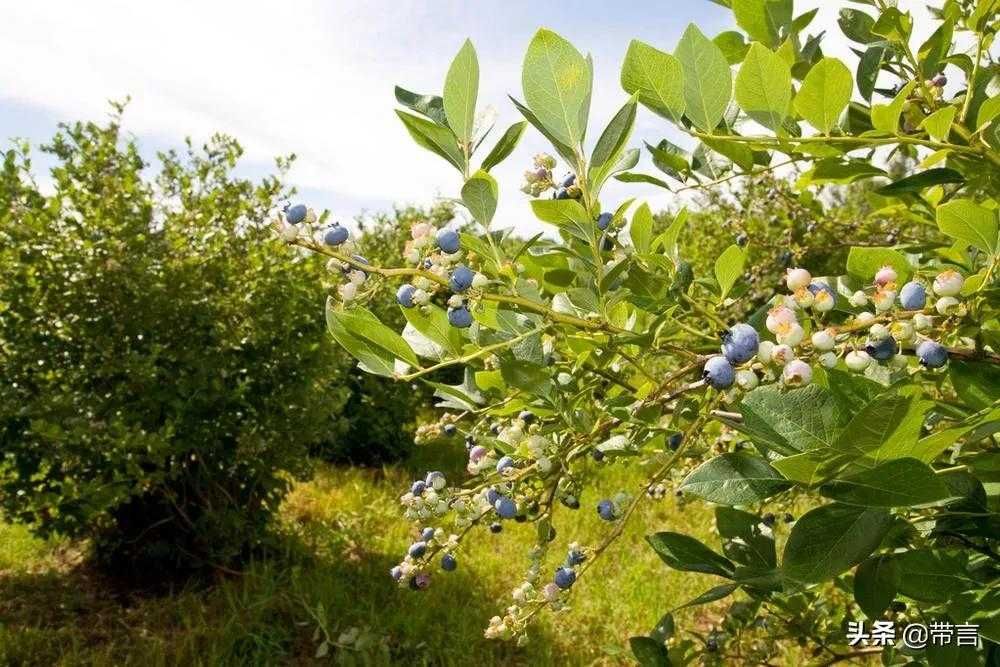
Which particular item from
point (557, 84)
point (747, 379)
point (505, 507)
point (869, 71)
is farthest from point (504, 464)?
point (869, 71)

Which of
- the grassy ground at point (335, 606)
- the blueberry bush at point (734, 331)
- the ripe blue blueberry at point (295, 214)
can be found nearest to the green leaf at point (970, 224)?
the blueberry bush at point (734, 331)

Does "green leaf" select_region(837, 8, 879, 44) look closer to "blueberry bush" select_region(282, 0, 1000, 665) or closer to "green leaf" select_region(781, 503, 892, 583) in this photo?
"blueberry bush" select_region(282, 0, 1000, 665)

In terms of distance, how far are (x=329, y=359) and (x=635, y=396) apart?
112 inches

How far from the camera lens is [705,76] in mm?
751

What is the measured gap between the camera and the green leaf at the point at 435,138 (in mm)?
700

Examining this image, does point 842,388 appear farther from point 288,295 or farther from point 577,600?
point 288,295

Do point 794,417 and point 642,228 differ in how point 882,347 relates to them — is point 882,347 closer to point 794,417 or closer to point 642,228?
point 794,417

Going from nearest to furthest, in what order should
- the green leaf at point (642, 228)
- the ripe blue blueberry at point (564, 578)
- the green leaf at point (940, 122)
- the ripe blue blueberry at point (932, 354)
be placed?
the ripe blue blueberry at point (932, 354) → the green leaf at point (940, 122) → the green leaf at point (642, 228) → the ripe blue blueberry at point (564, 578)

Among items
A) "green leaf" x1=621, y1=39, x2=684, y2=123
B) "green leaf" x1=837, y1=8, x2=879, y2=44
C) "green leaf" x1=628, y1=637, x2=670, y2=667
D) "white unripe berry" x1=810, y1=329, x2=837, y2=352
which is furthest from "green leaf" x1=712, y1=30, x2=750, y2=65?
"green leaf" x1=628, y1=637, x2=670, y2=667

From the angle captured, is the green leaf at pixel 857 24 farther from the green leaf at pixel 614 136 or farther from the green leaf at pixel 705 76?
the green leaf at pixel 614 136

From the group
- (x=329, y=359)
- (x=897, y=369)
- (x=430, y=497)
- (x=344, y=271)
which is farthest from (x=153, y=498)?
(x=897, y=369)

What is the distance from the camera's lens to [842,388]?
2.03 feet

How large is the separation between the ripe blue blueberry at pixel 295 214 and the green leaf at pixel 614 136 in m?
0.30

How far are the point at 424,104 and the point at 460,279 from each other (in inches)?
8.1
